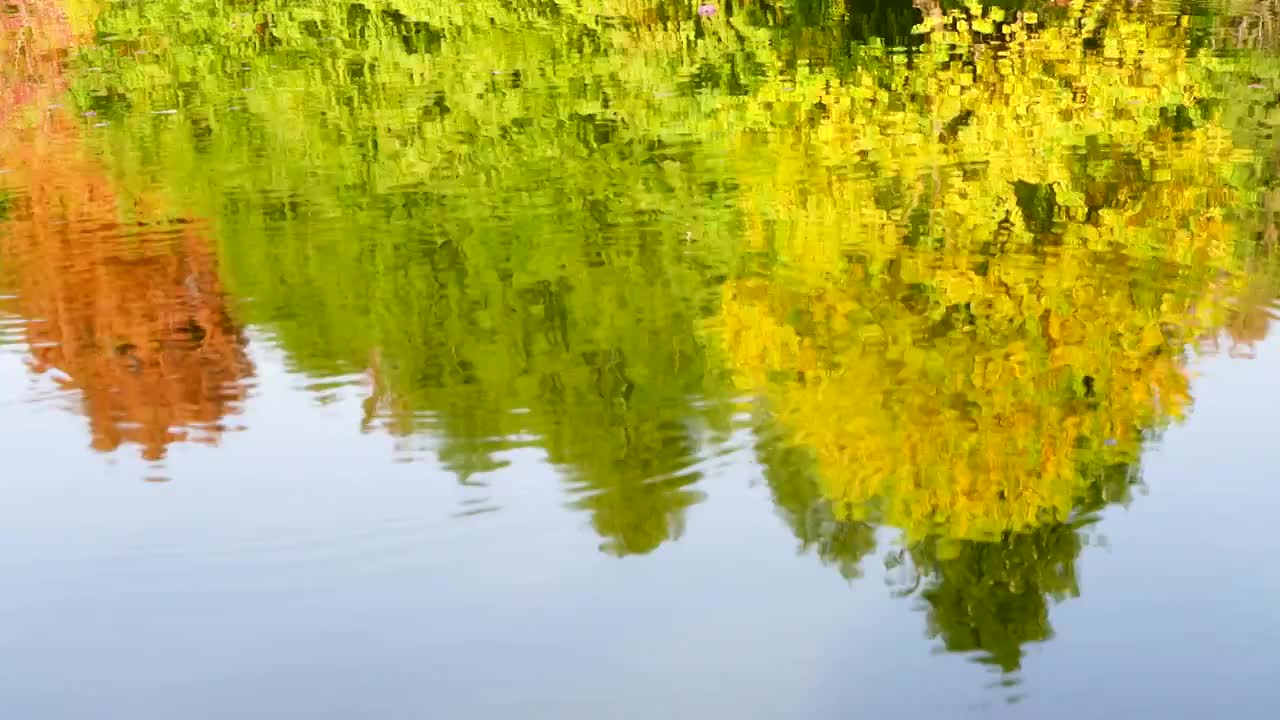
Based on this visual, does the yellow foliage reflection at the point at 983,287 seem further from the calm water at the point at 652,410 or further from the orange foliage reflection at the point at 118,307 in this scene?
the orange foliage reflection at the point at 118,307

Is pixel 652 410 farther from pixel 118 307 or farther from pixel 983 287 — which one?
pixel 118 307

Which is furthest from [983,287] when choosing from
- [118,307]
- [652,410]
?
[118,307]

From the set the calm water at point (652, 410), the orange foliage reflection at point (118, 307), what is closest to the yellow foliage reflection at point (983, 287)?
the calm water at point (652, 410)

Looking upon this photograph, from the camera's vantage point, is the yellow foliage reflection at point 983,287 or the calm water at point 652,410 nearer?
the calm water at point 652,410

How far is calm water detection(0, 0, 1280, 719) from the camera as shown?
4.69 metres

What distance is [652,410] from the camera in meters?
6.50

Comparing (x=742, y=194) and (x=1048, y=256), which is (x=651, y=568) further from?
(x=742, y=194)

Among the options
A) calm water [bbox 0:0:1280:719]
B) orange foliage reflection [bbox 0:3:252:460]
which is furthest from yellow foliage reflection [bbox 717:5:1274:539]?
orange foliage reflection [bbox 0:3:252:460]

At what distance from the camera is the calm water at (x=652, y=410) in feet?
15.4

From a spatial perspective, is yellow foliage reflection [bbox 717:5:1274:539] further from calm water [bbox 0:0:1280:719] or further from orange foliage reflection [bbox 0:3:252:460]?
orange foliage reflection [bbox 0:3:252:460]

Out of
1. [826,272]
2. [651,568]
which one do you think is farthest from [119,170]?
[651,568]

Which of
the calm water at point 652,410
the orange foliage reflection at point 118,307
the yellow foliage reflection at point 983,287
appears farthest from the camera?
the orange foliage reflection at point 118,307

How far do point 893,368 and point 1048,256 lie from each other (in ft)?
6.22

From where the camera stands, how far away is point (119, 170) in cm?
1105
